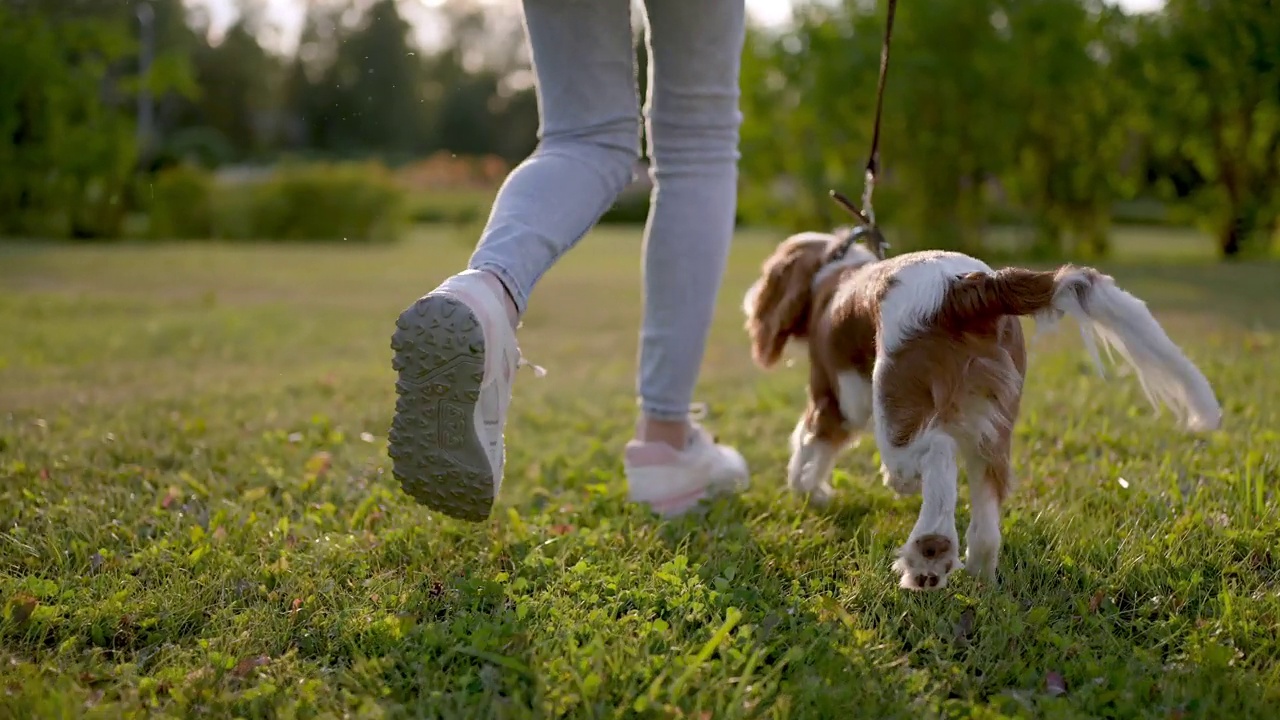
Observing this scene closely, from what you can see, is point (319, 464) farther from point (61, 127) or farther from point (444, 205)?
point (444, 205)

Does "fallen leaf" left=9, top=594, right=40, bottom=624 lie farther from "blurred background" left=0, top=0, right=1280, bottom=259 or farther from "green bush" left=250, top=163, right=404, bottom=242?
"green bush" left=250, top=163, right=404, bottom=242

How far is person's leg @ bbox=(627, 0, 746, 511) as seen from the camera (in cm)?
251

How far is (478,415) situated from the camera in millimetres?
2043

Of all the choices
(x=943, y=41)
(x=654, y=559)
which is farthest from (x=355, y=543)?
(x=943, y=41)

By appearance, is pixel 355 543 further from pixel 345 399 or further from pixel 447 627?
pixel 345 399

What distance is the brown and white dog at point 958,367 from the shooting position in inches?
76.4

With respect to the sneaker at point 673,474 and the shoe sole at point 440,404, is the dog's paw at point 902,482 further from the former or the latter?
the shoe sole at point 440,404

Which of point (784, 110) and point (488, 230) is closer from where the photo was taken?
point (488, 230)

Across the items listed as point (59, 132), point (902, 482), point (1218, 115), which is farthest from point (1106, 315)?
point (59, 132)

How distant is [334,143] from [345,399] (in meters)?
37.2

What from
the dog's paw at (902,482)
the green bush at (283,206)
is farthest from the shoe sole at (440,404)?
the green bush at (283,206)

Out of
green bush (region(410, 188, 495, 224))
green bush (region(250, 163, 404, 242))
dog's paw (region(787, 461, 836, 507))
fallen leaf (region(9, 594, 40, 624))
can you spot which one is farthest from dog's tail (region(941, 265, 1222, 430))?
green bush (region(410, 188, 495, 224))

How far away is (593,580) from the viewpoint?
2.15 m

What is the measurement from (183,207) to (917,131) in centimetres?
1242
